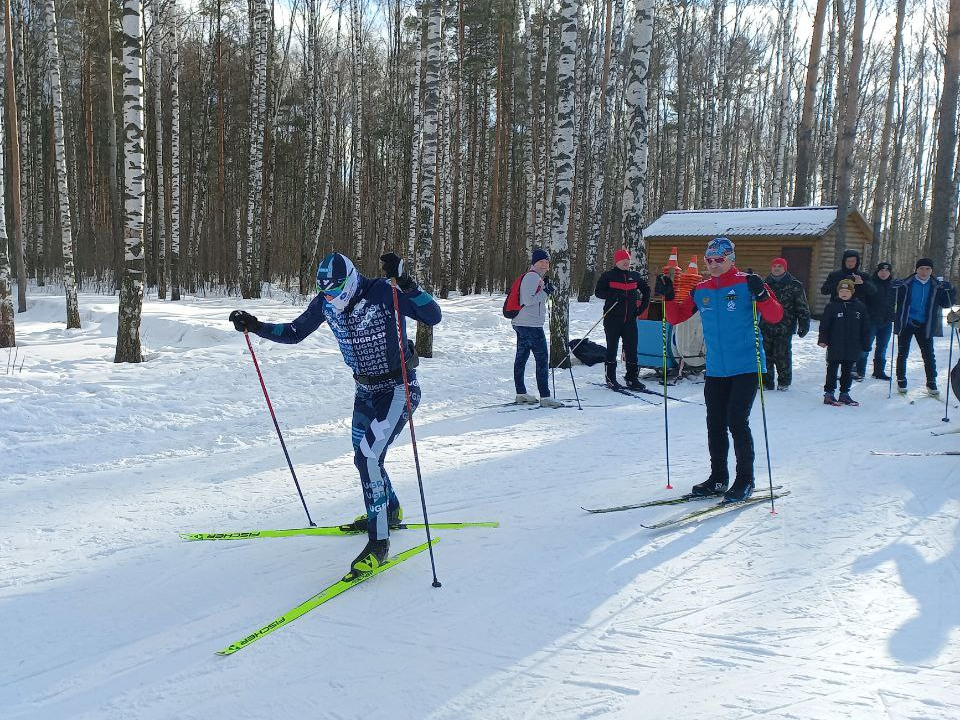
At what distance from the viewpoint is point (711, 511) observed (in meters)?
5.25

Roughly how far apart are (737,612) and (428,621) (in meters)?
1.59

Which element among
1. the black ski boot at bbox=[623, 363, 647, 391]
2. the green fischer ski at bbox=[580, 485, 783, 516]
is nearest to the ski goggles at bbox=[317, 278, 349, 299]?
the green fischer ski at bbox=[580, 485, 783, 516]

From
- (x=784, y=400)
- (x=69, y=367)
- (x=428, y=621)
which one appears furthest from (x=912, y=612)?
(x=69, y=367)

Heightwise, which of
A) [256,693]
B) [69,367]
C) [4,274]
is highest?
[4,274]

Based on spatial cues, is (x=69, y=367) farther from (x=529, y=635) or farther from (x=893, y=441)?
(x=893, y=441)

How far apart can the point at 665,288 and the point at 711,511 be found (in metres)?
1.96

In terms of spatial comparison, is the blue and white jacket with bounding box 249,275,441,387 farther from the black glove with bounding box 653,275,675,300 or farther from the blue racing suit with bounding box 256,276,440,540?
the black glove with bounding box 653,275,675,300

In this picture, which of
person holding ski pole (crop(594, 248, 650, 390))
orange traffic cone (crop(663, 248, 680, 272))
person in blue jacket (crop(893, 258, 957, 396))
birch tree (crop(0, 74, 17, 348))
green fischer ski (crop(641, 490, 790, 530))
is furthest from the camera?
birch tree (crop(0, 74, 17, 348))

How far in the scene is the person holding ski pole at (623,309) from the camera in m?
10.2

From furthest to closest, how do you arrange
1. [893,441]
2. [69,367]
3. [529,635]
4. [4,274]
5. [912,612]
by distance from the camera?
[4,274], [69,367], [893,441], [912,612], [529,635]

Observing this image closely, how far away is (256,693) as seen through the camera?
2.98m

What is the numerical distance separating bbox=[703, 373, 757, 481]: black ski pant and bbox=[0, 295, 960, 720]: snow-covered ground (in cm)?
44

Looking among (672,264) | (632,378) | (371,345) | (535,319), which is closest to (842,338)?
(672,264)

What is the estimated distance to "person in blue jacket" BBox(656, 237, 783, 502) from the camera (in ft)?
17.8
